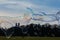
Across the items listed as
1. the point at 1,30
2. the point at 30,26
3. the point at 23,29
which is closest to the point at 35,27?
the point at 30,26

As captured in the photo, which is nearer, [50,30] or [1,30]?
[1,30]

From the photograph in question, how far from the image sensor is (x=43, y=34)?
54219 mm

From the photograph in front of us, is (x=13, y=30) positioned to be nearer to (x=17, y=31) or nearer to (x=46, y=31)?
(x=17, y=31)

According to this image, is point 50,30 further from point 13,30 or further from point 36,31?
point 13,30

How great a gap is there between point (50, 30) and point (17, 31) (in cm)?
1018

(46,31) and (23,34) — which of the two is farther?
(46,31)

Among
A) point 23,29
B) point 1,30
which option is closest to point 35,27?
point 23,29

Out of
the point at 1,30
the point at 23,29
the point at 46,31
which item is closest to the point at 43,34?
the point at 46,31

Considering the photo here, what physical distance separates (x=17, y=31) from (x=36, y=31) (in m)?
7.23

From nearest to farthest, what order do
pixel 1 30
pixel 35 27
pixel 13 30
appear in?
pixel 1 30 → pixel 13 30 → pixel 35 27

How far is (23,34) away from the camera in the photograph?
1901 inches

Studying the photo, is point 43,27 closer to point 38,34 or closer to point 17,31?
point 38,34

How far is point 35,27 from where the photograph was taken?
5669 centimetres

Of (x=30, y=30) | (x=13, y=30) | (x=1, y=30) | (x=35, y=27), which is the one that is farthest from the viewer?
(x=35, y=27)
